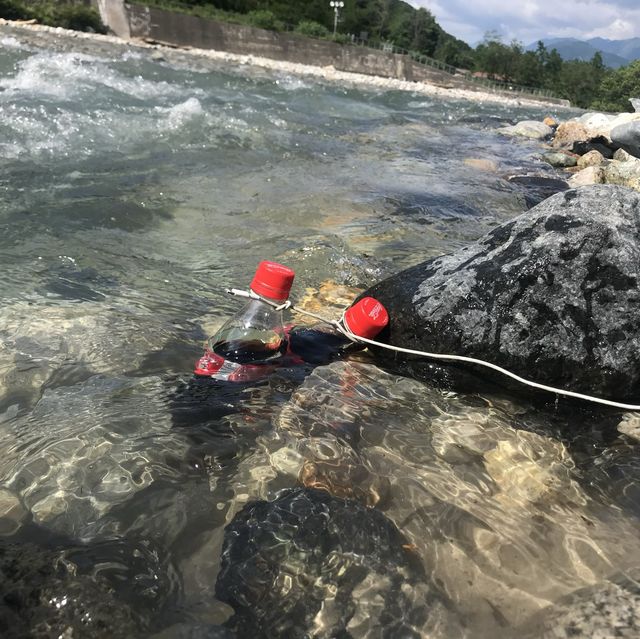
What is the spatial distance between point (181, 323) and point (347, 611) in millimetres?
2148

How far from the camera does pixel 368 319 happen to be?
2502 millimetres

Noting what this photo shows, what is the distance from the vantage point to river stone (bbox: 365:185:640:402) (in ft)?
7.38

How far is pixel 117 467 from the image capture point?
179 centimetres

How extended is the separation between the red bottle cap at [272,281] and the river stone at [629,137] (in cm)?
1187

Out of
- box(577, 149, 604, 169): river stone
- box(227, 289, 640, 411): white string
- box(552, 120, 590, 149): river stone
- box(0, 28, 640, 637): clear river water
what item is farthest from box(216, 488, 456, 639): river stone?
box(552, 120, 590, 149): river stone

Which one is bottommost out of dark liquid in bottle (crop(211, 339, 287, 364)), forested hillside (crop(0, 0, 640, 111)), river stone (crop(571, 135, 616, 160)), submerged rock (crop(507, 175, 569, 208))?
dark liquid in bottle (crop(211, 339, 287, 364))

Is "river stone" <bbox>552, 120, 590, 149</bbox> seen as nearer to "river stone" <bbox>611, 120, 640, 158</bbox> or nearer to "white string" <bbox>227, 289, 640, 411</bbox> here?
"river stone" <bbox>611, 120, 640, 158</bbox>

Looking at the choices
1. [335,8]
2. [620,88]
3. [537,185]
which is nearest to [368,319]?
[537,185]

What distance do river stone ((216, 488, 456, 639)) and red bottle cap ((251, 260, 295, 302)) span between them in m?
0.78

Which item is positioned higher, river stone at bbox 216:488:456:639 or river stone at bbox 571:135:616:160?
river stone at bbox 571:135:616:160

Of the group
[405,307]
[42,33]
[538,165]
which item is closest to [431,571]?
[405,307]

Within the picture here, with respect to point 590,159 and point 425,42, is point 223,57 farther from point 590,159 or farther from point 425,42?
point 425,42

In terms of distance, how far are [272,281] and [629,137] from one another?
1224 centimetres

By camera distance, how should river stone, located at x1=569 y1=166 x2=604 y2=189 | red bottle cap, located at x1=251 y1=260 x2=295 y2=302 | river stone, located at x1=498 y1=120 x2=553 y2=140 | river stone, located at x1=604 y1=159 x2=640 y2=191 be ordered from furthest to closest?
1. river stone, located at x1=498 y1=120 x2=553 y2=140
2. river stone, located at x1=569 y1=166 x2=604 y2=189
3. river stone, located at x1=604 y1=159 x2=640 y2=191
4. red bottle cap, located at x1=251 y1=260 x2=295 y2=302
